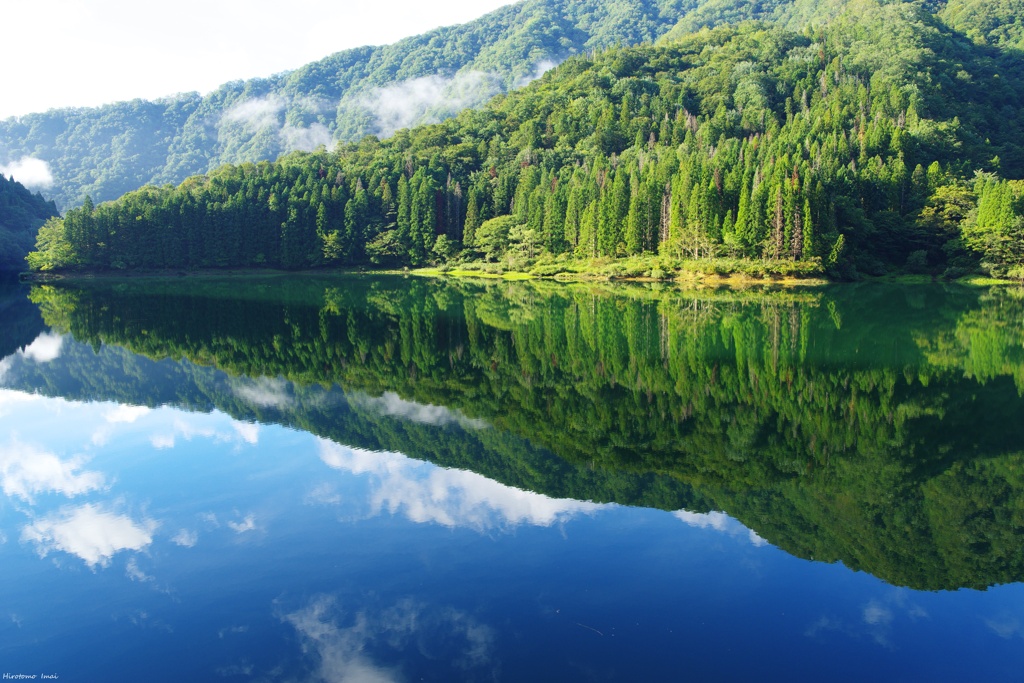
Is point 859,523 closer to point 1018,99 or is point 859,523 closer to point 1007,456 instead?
point 1007,456

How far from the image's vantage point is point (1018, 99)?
12425 centimetres

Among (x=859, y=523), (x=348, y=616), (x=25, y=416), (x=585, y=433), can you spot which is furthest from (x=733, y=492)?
(x=25, y=416)

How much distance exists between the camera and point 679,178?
8438 cm

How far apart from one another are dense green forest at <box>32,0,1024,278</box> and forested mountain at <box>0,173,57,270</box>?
1806 centimetres

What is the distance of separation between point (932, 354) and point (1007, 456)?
13479mm

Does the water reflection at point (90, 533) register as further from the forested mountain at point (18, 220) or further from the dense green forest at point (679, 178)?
the forested mountain at point (18, 220)

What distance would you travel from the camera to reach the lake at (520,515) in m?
9.95

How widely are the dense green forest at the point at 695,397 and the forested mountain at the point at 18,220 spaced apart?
89092mm

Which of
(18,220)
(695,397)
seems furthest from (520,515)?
(18,220)

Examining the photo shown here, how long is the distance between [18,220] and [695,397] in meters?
151

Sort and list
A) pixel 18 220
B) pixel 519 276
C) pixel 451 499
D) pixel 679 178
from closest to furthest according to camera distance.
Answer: pixel 451 499, pixel 679 178, pixel 519 276, pixel 18 220

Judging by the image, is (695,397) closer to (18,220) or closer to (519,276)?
(519,276)

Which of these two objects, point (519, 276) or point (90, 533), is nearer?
point (90, 533)

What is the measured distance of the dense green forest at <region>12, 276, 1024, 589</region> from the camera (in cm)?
1405
